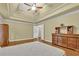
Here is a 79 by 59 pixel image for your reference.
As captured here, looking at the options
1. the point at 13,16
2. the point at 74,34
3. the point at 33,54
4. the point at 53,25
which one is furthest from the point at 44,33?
the point at 74,34

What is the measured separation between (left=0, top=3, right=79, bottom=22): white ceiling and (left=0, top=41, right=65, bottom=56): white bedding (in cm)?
41

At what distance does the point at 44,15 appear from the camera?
5.62 ft

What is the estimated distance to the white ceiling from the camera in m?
1.51

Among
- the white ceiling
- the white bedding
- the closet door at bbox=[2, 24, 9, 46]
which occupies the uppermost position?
the white ceiling

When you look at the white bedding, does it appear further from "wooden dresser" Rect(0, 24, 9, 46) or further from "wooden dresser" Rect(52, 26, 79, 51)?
"wooden dresser" Rect(52, 26, 79, 51)

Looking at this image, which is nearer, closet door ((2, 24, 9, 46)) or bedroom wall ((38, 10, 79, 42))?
closet door ((2, 24, 9, 46))

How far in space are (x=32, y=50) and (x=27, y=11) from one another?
0.61 metres

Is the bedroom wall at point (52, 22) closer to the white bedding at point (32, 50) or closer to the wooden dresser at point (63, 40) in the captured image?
the wooden dresser at point (63, 40)

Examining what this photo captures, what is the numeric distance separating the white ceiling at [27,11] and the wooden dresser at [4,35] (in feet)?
0.50

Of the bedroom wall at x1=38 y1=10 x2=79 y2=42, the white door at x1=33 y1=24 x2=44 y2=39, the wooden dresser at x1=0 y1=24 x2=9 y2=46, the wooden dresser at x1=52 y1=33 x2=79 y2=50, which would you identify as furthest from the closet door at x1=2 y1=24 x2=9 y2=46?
the wooden dresser at x1=52 y1=33 x2=79 y2=50

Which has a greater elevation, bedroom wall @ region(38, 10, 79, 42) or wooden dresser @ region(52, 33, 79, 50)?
bedroom wall @ region(38, 10, 79, 42)

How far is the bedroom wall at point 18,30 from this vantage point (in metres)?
1.55

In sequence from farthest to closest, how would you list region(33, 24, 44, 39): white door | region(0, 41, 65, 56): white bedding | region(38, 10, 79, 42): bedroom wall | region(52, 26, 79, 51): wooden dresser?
region(52, 26, 79, 51): wooden dresser, region(38, 10, 79, 42): bedroom wall, region(33, 24, 44, 39): white door, region(0, 41, 65, 56): white bedding

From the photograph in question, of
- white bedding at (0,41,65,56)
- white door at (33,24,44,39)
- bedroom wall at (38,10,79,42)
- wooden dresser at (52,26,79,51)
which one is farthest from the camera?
wooden dresser at (52,26,79,51)
